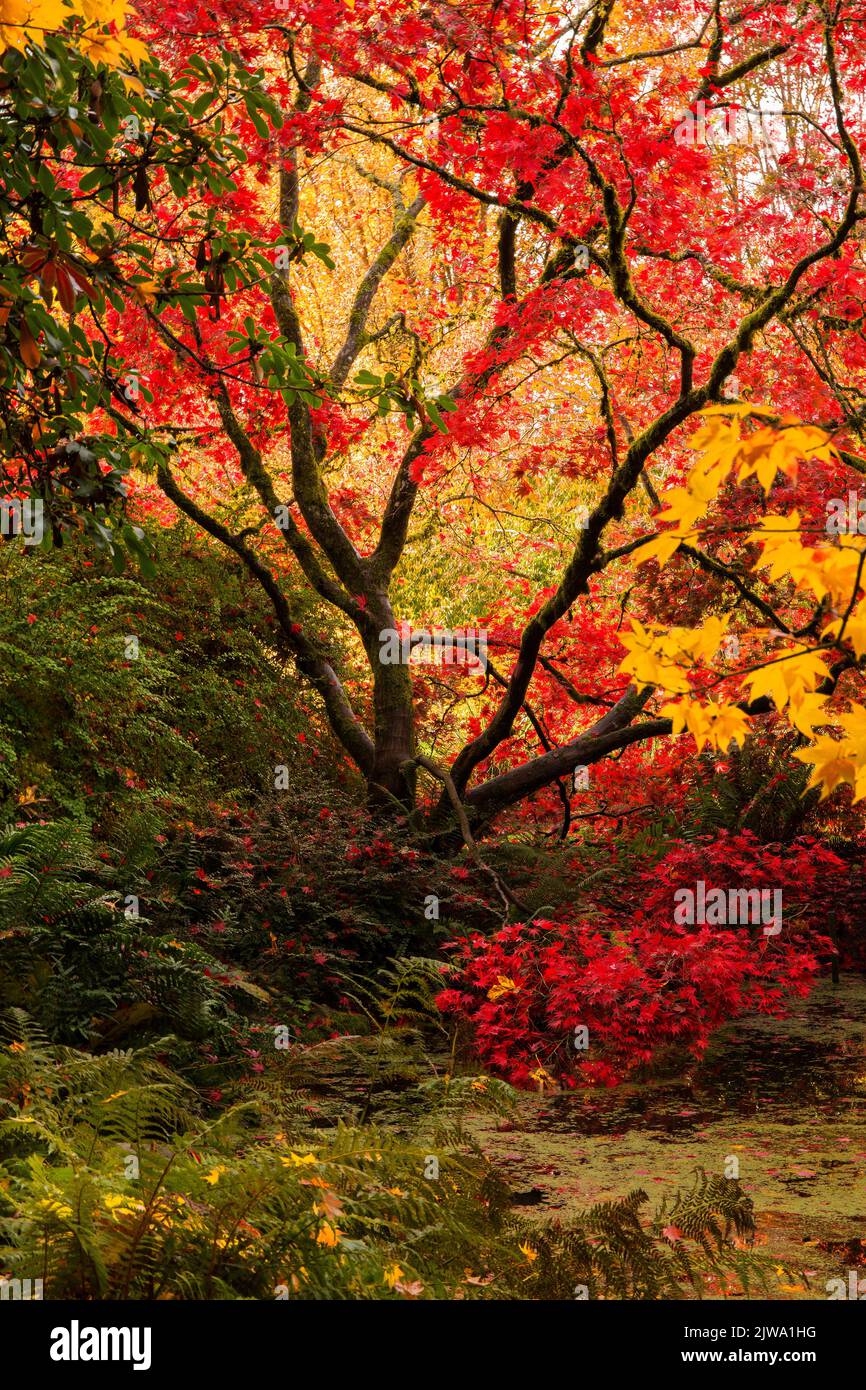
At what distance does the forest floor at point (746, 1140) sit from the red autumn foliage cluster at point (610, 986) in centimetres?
22

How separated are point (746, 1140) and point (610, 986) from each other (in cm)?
101

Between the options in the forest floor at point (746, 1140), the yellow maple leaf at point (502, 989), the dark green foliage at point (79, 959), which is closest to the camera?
the forest floor at point (746, 1140)

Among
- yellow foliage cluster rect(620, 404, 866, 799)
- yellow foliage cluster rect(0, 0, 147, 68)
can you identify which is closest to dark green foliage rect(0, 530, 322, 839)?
yellow foliage cluster rect(0, 0, 147, 68)

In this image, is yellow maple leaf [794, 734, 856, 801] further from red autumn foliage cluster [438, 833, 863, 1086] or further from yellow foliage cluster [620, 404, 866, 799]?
red autumn foliage cluster [438, 833, 863, 1086]

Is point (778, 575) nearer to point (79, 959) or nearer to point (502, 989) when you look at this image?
point (79, 959)

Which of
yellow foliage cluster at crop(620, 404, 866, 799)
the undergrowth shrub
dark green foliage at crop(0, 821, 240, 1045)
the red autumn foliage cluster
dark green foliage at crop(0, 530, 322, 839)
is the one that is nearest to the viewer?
yellow foliage cluster at crop(620, 404, 866, 799)

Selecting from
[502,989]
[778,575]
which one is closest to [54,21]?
[778,575]

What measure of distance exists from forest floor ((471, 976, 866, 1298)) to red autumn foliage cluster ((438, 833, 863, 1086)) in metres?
0.22

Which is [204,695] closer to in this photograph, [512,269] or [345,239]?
[512,269]

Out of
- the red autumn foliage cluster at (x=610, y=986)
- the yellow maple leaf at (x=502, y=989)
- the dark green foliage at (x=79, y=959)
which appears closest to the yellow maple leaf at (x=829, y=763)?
the dark green foliage at (x=79, y=959)

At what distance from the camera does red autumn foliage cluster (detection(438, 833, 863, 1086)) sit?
5.57 m

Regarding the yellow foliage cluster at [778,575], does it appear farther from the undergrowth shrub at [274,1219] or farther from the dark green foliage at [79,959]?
the dark green foliage at [79,959]

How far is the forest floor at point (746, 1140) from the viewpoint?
12.5 ft

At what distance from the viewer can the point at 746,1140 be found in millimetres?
4688
